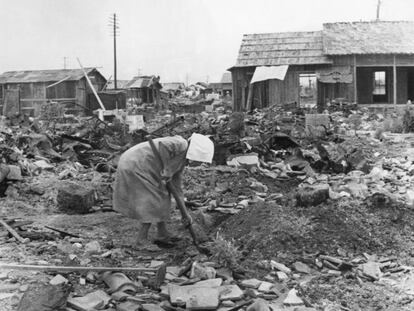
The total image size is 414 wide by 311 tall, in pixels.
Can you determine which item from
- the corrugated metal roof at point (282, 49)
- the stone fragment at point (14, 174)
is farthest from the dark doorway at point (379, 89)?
the stone fragment at point (14, 174)

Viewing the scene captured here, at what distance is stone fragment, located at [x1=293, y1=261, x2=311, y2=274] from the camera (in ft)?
15.9

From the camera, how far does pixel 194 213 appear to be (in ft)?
22.4

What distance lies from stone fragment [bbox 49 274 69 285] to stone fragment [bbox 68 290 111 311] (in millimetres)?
267

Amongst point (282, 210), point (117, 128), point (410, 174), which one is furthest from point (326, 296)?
point (117, 128)

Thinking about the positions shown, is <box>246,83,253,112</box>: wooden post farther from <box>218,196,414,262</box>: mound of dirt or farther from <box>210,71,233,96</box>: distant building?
<box>210,71,233,96</box>: distant building

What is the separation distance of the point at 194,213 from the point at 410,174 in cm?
402

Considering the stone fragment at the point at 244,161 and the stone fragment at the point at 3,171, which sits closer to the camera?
the stone fragment at the point at 3,171

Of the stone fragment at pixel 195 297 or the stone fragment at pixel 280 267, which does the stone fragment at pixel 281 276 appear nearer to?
the stone fragment at pixel 280 267

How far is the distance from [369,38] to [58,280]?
20.0m

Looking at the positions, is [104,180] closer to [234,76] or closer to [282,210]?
[282,210]

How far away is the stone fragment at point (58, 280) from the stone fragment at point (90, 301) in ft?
0.88

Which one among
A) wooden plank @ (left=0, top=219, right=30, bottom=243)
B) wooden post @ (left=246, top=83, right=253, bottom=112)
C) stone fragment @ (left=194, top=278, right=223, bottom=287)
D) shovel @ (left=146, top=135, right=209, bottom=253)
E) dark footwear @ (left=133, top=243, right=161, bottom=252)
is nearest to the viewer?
stone fragment @ (left=194, top=278, right=223, bottom=287)

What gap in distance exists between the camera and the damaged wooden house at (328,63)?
21.5m

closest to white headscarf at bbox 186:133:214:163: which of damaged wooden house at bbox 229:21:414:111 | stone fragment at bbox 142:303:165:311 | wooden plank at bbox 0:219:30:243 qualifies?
stone fragment at bbox 142:303:165:311
